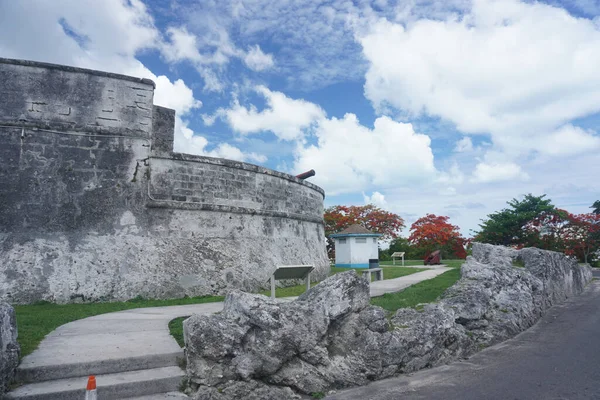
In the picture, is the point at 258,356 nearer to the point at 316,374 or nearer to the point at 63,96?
the point at 316,374

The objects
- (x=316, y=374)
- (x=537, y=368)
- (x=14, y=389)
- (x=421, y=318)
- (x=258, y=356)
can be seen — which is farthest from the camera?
(x=421, y=318)

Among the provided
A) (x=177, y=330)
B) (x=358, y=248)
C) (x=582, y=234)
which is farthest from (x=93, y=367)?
(x=582, y=234)

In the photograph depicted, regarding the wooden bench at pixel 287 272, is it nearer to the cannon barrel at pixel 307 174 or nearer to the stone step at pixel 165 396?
the stone step at pixel 165 396

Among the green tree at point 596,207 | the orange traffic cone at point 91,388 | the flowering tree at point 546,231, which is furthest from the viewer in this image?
the green tree at point 596,207

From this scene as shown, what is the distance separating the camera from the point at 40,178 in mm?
9703

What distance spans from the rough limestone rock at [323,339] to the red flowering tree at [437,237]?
21593mm

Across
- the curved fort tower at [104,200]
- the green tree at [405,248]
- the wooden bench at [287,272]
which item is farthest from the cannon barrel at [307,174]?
the green tree at [405,248]

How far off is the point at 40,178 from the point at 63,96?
6.59 ft

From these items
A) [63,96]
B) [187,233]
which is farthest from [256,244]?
[63,96]

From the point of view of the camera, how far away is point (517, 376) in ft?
18.1

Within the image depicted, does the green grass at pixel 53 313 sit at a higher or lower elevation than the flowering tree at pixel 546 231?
lower

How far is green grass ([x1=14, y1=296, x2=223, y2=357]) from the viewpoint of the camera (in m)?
5.43

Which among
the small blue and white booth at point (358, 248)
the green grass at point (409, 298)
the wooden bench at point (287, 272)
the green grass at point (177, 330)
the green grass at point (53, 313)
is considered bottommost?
the green grass at point (177, 330)

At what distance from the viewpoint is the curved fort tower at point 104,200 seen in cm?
938
